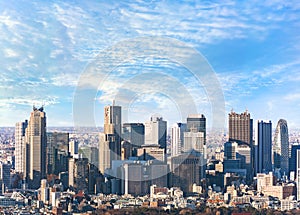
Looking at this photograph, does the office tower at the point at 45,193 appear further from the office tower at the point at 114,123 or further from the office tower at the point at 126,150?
the office tower at the point at 126,150

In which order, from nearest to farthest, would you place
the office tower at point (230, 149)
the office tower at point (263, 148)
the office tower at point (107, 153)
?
the office tower at point (107, 153) → the office tower at point (230, 149) → the office tower at point (263, 148)

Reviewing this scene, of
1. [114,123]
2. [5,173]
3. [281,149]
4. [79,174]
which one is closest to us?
[114,123]

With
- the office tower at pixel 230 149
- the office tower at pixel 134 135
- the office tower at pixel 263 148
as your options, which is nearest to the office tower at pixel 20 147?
the office tower at pixel 134 135

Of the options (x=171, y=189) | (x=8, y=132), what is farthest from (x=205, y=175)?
(x=8, y=132)

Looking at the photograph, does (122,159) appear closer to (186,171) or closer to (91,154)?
(91,154)

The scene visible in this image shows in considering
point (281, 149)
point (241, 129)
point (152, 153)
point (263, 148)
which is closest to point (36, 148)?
point (152, 153)

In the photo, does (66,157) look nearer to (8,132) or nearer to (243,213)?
(8,132)
